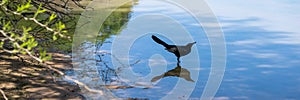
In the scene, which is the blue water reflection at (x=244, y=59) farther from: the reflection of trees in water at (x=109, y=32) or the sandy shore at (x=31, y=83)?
the sandy shore at (x=31, y=83)

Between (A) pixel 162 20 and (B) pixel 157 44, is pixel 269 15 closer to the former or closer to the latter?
(A) pixel 162 20

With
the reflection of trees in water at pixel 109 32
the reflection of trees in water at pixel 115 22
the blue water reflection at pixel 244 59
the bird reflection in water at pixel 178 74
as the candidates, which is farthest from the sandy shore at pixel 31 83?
the reflection of trees in water at pixel 115 22

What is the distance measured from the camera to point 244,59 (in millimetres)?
5066

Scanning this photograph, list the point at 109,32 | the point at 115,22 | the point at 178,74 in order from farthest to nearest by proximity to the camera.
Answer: the point at 115,22
the point at 109,32
the point at 178,74

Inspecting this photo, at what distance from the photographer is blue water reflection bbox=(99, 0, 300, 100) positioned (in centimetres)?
402

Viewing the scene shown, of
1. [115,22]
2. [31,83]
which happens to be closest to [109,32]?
[115,22]

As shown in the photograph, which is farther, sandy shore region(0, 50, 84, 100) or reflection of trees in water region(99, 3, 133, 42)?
reflection of trees in water region(99, 3, 133, 42)

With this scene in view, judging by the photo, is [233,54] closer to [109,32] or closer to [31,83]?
[109,32]

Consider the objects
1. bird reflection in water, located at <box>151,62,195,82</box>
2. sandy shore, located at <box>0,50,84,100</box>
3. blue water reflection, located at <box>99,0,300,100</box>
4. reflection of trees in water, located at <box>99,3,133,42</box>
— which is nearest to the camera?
Answer: sandy shore, located at <box>0,50,84,100</box>

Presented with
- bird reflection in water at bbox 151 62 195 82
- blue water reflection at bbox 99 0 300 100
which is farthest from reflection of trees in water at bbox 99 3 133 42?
bird reflection in water at bbox 151 62 195 82

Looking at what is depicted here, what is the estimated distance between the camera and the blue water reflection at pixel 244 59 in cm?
402

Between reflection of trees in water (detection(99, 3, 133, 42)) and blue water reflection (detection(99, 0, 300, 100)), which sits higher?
reflection of trees in water (detection(99, 3, 133, 42))

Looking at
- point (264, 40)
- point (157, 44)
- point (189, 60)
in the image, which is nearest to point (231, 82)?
point (189, 60)

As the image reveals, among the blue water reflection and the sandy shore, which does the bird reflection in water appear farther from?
the sandy shore
